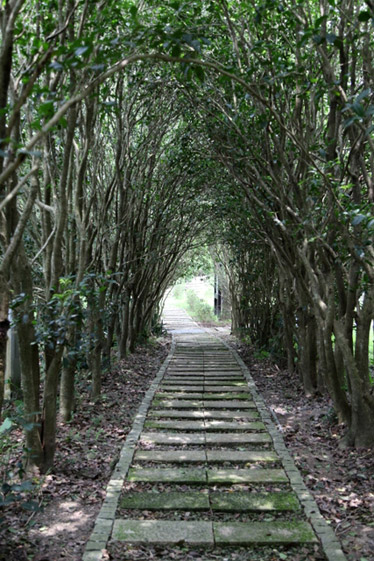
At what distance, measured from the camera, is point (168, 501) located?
443 cm

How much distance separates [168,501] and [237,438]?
191 cm

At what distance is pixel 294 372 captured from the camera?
10.3 m

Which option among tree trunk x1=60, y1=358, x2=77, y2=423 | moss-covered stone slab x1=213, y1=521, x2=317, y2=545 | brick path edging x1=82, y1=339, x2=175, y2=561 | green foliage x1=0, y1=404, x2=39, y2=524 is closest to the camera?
green foliage x1=0, y1=404, x2=39, y2=524

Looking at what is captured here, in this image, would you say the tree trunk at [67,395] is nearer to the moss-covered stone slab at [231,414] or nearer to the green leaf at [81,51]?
the moss-covered stone slab at [231,414]

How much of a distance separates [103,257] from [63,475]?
5839mm

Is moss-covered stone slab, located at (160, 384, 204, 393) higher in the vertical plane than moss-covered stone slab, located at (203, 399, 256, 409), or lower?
higher

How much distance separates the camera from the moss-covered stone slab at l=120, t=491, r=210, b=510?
4.31 m

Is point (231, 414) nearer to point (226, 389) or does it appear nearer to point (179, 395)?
point (179, 395)

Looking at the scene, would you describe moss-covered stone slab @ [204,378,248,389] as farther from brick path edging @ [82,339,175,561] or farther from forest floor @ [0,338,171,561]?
brick path edging @ [82,339,175,561]

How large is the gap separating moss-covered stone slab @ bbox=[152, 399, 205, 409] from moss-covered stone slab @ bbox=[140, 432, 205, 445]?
4.44 feet

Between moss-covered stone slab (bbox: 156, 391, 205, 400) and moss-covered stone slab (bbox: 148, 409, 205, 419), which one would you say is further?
moss-covered stone slab (bbox: 156, 391, 205, 400)

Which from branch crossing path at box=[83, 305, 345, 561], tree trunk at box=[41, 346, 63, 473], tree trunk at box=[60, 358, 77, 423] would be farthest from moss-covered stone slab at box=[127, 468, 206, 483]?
tree trunk at box=[60, 358, 77, 423]

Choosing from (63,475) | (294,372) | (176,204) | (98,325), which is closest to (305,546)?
(63,475)

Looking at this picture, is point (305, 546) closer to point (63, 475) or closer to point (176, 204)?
point (63, 475)
